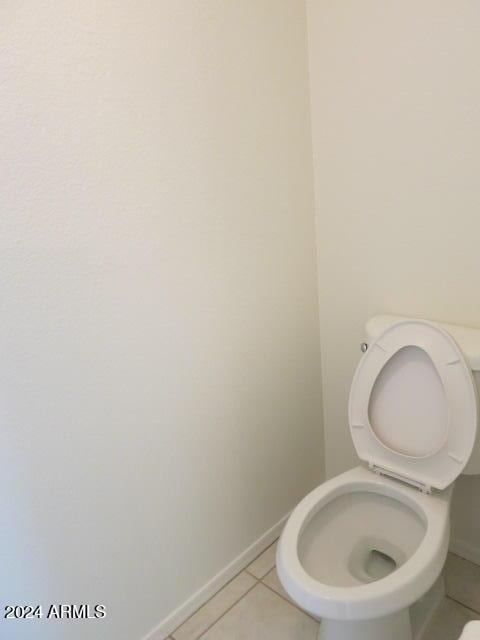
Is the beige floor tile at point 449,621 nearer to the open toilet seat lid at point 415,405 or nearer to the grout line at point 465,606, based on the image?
the grout line at point 465,606

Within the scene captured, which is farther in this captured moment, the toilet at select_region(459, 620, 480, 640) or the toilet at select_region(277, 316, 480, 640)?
the toilet at select_region(277, 316, 480, 640)

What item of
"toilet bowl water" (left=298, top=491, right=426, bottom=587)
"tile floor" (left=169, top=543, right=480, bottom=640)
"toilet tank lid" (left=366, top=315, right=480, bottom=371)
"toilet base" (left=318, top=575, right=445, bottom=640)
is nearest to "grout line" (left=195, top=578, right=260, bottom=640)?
"tile floor" (left=169, top=543, right=480, bottom=640)

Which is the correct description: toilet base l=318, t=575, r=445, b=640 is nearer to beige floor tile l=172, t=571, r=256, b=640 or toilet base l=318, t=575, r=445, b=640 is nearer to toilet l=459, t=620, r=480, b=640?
beige floor tile l=172, t=571, r=256, b=640

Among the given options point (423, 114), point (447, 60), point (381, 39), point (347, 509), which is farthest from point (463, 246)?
point (347, 509)

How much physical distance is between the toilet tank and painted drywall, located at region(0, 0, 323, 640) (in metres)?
0.31

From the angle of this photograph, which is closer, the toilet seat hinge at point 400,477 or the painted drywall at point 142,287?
the painted drywall at point 142,287

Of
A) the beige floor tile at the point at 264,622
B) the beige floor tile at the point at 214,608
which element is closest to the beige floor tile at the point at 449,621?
the beige floor tile at the point at 264,622

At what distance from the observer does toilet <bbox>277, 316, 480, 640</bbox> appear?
1.07m

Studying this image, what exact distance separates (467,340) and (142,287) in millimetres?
857

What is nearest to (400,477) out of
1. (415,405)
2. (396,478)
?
(396,478)

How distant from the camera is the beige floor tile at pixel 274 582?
1.41 m

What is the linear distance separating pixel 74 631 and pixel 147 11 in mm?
1466

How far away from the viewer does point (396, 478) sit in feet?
3.98

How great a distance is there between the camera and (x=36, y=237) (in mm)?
871
